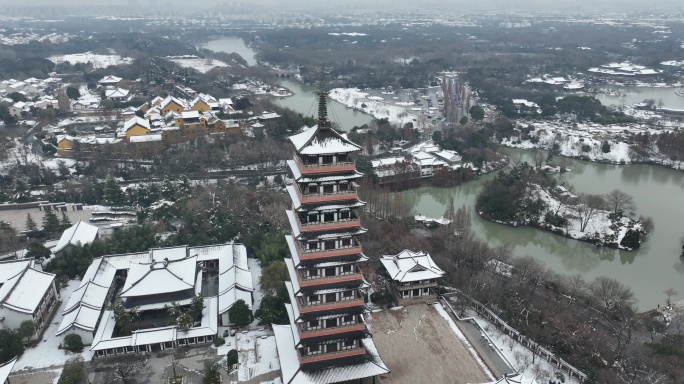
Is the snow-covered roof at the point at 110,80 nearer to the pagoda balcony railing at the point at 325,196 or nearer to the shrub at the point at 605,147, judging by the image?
the shrub at the point at 605,147

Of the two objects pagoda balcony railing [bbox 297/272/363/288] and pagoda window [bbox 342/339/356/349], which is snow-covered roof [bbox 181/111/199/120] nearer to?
pagoda balcony railing [bbox 297/272/363/288]

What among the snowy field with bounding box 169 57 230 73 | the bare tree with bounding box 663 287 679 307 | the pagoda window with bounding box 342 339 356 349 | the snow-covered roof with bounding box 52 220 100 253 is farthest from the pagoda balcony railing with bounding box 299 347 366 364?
the snowy field with bounding box 169 57 230 73

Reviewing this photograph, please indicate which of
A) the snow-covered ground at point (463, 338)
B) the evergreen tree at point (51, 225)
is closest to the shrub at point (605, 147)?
the snow-covered ground at point (463, 338)

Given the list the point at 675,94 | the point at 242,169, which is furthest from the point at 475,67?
the point at 242,169

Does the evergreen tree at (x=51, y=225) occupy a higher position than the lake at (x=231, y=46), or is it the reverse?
the lake at (x=231, y=46)

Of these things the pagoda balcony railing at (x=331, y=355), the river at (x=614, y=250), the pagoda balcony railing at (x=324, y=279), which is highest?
the pagoda balcony railing at (x=324, y=279)

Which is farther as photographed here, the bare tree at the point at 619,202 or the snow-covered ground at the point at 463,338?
the bare tree at the point at 619,202

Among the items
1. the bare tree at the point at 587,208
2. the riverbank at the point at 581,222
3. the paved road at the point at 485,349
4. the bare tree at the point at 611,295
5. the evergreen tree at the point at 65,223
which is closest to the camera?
the paved road at the point at 485,349

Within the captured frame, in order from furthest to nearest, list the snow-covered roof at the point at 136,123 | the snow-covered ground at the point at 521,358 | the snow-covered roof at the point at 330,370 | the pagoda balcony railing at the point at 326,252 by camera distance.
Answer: the snow-covered roof at the point at 136,123 < the snow-covered ground at the point at 521,358 < the snow-covered roof at the point at 330,370 < the pagoda balcony railing at the point at 326,252
